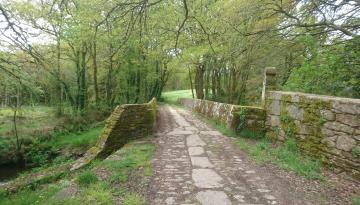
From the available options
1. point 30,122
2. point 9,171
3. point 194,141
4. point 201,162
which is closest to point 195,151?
point 201,162

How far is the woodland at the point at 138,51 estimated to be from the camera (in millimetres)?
6496

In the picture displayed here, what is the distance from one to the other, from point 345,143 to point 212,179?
245cm

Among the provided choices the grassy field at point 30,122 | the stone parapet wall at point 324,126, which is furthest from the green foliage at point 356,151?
the grassy field at point 30,122

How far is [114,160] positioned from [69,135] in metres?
11.4

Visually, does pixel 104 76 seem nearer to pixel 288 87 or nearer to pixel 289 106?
pixel 288 87

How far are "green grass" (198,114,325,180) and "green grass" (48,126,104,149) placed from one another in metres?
8.89

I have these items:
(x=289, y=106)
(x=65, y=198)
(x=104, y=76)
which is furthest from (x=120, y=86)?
(x=65, y=198)

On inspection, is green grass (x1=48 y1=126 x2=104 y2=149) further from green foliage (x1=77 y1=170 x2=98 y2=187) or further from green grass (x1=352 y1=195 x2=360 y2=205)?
green grass (x1=352 y1=195 x2=360 y2=205)

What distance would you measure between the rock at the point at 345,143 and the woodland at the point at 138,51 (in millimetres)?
2859

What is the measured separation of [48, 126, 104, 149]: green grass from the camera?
1430 centimetres

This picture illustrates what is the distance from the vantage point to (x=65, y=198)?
4.07 metres

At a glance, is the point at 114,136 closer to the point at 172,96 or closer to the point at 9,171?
the point at 9,171

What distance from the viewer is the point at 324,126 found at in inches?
221

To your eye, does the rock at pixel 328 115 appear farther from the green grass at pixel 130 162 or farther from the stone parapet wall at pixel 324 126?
the green grass at pixel 130 162
